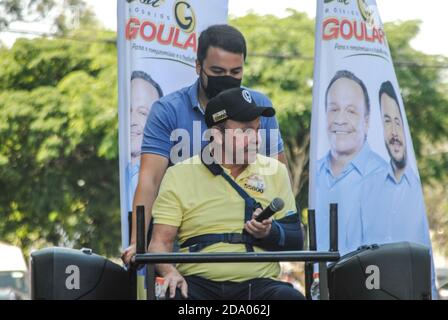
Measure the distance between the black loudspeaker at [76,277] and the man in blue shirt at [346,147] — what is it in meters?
3.05

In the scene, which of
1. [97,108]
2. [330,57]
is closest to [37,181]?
[97,108]

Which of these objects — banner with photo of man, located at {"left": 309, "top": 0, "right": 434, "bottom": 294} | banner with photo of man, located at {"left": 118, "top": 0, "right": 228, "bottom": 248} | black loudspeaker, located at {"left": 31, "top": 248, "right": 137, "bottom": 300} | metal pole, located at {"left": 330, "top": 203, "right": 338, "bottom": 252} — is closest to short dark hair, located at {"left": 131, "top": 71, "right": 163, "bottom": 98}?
banner with photo of man, located at {"left": 118, "top": 0, "right": 228, "bottom": 248}

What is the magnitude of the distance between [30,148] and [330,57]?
12.7m

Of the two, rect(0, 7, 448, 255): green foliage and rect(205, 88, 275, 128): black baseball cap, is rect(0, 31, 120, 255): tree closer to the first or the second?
rect(0, 7, 448, 255): green foliage

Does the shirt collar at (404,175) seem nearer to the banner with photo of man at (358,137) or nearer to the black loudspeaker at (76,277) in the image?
the banner with photo of man at (358,137)

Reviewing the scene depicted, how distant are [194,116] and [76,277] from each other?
171cm

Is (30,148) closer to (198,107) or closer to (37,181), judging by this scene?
(37,181)

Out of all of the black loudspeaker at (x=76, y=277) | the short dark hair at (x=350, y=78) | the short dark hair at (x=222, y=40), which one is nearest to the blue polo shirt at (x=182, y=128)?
the short dark hair at (x=222, y=40)

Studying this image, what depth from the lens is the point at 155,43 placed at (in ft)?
22.6

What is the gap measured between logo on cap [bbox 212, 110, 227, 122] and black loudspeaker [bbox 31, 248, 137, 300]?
69 centimetres

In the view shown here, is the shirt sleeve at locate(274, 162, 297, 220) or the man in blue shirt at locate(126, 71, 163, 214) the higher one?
the man in blue shirt at locate(126, 71, 163, 214)

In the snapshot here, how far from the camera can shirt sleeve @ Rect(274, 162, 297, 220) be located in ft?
15.5

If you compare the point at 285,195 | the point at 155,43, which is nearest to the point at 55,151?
the point at 155,43

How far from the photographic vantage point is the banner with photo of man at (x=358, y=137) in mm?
7391
